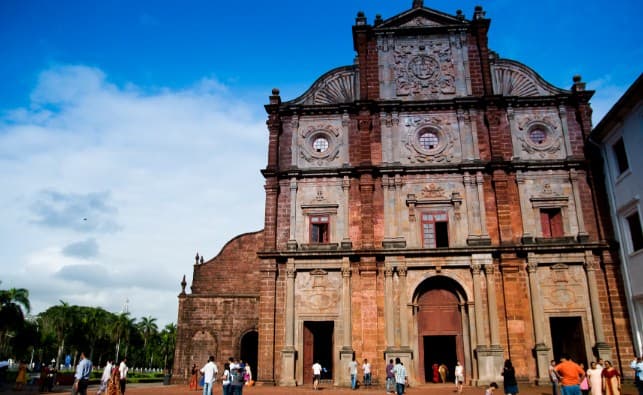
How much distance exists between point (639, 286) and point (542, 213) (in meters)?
4.93

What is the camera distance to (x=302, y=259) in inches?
894

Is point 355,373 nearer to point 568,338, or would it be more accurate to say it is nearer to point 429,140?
point 568,338

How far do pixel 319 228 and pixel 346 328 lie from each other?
4880 mm

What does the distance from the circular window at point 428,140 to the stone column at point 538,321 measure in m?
6.88

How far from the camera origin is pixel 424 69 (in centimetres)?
2580

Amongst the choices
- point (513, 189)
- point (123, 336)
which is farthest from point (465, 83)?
point (123, 336)

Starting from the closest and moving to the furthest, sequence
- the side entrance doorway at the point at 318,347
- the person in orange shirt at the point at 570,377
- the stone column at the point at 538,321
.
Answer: the person in orange shirt at the point at 570,377
the stone column at the point at 538,321
the side entrance doorway at the point at 318,347

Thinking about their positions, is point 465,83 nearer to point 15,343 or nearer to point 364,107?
point 364,107

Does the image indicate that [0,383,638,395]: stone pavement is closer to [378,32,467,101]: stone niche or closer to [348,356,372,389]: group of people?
[348,356,372,389]: group of people

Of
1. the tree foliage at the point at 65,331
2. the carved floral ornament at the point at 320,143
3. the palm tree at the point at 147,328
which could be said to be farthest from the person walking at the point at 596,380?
the palm tree at the point at 147,328

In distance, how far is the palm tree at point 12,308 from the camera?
33219mm

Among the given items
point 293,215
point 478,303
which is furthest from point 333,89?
point 478,303

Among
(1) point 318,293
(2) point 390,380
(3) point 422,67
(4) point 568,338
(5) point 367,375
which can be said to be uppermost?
(3) point 422,67

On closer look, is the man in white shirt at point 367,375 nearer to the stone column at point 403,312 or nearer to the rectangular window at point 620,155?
the stone column at point 403,312
